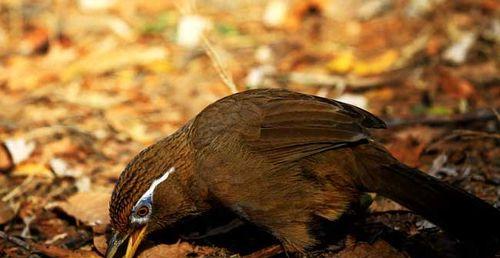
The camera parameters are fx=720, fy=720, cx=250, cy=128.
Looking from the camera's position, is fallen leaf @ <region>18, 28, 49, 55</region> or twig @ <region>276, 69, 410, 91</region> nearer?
twig @ <region>276, 69, 410, 91</region>

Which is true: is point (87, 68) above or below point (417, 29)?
below

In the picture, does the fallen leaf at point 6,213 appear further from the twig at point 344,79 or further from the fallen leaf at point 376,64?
the fallen leaf at point 376,64

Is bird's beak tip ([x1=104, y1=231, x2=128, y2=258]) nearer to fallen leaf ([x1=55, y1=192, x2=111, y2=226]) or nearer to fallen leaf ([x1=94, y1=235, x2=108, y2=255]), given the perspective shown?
fallen leaf ([x1=94, y1=235, x2=108, y2=255])

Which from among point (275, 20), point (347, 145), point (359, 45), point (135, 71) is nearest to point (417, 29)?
point (359, 45)

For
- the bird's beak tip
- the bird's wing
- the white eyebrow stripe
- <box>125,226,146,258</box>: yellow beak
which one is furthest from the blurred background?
the bird's wing

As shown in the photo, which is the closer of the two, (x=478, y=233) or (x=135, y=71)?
(x=478, y=233)

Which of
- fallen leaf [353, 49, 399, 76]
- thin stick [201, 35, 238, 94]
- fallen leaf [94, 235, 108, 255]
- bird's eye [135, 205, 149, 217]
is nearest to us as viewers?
bird's eye [135, 205, 149, 217]

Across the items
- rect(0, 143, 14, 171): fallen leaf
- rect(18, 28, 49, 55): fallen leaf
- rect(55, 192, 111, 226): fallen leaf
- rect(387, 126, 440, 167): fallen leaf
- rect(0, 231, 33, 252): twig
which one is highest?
rect(387, 126, 440, 167): fallen leaf

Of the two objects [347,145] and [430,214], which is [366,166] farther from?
[430,214]

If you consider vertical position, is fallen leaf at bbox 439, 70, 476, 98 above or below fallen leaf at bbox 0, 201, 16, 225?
above
